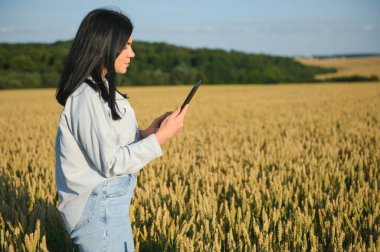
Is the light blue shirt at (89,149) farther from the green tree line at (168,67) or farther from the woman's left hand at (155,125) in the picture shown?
the green tree line at (168,67)

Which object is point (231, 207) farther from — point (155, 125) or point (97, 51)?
point (97, 51)

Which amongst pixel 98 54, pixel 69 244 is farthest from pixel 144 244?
pixel 98 54

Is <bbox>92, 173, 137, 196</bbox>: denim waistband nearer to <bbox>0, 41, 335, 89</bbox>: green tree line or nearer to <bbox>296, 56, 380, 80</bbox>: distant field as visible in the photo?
<bbox>0, 41, 335, 89</bbox>: green tree line

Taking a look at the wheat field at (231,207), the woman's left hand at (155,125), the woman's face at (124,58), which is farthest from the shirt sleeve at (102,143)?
the wheat field at (231,207)

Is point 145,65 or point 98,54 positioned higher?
point 145,65

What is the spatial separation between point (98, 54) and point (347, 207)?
2.14 meters

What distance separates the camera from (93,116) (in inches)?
55.7

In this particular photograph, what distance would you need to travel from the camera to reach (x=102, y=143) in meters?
1.42

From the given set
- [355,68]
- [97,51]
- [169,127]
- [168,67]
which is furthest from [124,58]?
[355,68]

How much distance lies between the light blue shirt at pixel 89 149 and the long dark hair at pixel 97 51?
4 cm

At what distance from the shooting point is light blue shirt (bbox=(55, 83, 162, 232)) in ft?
4.66

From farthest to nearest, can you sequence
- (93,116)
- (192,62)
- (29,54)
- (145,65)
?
1. (192,62)
2. (145,65)
3. (29,54)
4. (93,116)

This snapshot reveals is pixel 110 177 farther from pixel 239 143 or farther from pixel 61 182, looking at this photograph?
pixel 239 143

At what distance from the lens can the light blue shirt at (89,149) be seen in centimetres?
142
